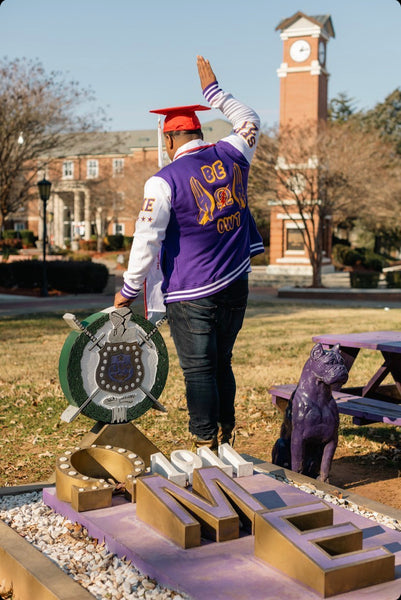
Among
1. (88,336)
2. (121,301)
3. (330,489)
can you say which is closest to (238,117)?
(121,301)

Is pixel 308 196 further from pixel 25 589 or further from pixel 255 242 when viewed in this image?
pixel 25 589

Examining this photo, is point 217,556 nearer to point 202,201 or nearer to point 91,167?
point 202,201

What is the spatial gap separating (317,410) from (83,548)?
1.74 metres

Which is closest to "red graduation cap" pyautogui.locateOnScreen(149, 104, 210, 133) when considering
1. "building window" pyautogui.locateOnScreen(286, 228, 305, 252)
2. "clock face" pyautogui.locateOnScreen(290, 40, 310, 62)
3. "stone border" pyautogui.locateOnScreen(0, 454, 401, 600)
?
"stone border" pyautogui.locateOnScreen(0, 454, 401, 600)

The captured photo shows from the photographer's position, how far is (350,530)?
9.52 feet

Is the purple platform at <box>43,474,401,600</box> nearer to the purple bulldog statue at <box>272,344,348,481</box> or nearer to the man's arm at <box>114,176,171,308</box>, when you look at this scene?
the purple bulldog statue at <box>272,344,348,481</box>

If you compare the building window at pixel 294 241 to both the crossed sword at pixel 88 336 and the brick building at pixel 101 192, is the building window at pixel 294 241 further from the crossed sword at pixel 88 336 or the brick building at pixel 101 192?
the crossed sword at pixel 88 336

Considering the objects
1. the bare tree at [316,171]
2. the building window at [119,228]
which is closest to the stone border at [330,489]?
the bare tree at [316,171]

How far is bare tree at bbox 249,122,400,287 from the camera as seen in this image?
2583 cm

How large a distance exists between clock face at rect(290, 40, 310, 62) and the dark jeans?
115 ft

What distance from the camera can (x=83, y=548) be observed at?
126 inches

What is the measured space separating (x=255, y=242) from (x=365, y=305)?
59.3 feet

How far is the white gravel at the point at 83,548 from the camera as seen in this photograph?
2775 mm

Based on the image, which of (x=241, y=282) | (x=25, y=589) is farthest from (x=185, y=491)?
(x=241, y=282)
